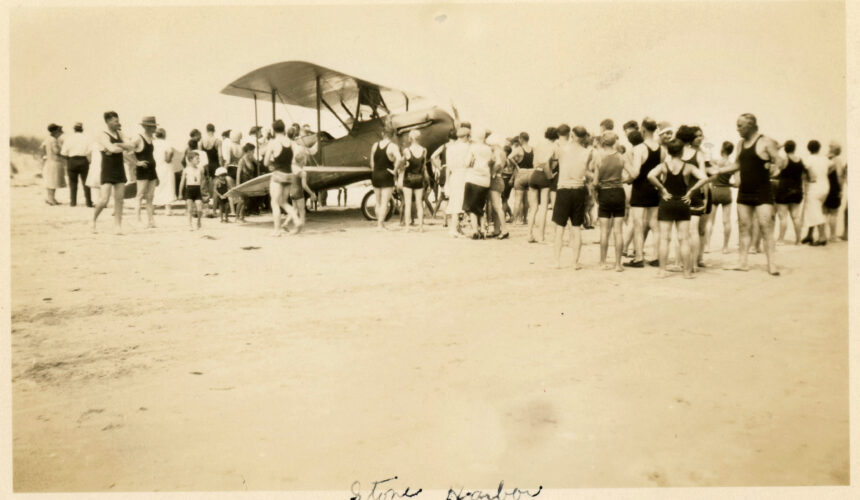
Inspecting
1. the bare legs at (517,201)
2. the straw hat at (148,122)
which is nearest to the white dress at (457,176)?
the bare legs at (517,201)

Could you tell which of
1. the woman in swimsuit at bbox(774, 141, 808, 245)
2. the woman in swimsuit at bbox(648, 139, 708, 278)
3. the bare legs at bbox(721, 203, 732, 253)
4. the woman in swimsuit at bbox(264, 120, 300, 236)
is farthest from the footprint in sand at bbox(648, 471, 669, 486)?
the woman in swimsuit at bbox(264, 120, 300, 236)

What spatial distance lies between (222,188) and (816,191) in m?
5.22

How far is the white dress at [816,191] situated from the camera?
341 centimetres

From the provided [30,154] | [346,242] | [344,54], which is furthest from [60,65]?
[346,242]

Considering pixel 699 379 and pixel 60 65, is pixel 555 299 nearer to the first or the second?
pixel 699 379

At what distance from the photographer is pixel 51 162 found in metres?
3.35

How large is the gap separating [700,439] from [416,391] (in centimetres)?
125

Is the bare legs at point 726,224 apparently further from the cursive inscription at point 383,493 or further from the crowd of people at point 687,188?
the cursive inscription at point 383,493

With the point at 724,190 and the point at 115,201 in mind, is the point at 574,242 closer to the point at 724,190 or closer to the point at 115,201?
the point at 724,190

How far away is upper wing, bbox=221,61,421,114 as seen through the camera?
4.56 m

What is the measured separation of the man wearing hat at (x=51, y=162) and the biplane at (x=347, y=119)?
7.68 ft

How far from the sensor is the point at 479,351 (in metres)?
2.90

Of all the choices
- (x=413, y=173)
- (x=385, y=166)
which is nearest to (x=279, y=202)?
(x=385, y=166)

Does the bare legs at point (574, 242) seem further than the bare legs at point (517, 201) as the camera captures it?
No
